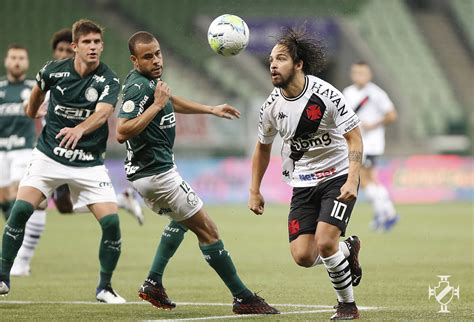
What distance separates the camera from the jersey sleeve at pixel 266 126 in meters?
8.01

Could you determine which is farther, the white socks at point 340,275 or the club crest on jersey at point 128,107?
the club crest on jersey at point 128,107

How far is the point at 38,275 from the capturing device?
11297 millimetres

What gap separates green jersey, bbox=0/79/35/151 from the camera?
1233 centimetres

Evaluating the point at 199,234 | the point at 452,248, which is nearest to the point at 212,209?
the point at 452,248

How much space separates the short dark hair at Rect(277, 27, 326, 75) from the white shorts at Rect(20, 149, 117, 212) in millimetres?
2088

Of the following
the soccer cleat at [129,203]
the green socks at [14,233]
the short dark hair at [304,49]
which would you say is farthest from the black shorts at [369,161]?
the green socks at [14,233]

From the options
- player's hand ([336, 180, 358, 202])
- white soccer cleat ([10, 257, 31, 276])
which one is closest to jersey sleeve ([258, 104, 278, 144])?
player's hand ([336, 180, 358, 202])

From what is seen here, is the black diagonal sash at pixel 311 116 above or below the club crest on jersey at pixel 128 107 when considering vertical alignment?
above

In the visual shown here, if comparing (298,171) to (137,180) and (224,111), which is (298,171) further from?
(137,180)

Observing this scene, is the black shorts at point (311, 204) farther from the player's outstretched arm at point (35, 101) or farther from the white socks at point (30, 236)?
the white socks at point (30, 236)

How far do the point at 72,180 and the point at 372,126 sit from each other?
362 inches

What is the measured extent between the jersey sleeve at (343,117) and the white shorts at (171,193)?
1344 mm

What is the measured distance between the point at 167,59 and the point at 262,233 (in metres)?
15.3

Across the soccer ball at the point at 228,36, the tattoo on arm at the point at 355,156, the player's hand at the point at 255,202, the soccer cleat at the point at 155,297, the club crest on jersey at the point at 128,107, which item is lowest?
the soccer cleat at the point at 155,297
